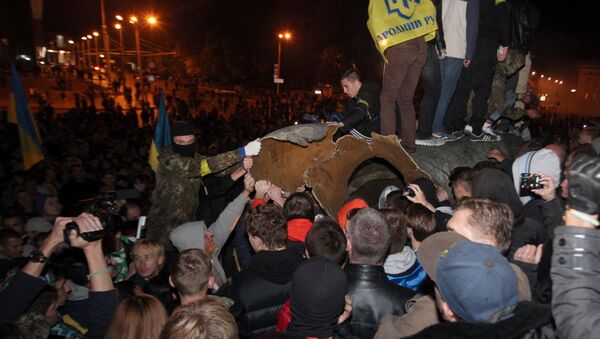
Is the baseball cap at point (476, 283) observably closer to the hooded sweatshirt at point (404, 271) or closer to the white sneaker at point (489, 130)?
the hooded sweatshirt at point (404, 271)

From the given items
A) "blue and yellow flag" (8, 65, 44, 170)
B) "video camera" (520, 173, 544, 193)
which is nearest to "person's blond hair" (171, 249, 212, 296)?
"video camera" (520, 173, 544, 193)

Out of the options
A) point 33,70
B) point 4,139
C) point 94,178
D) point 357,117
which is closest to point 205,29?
point 33,70

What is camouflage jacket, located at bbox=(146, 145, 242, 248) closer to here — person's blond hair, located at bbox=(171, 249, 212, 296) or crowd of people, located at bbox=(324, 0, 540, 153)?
crowd of people, located at bbox=(324, 0, 540, 153)

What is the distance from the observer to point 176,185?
16.5ft

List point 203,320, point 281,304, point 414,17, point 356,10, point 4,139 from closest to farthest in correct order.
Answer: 1. point 203,320
2. point 281,304
3. point 414,17
4. point 4,139
5. point 356,10

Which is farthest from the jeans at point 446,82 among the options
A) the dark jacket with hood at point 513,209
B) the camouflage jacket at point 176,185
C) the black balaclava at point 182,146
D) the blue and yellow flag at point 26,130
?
the blue and yellow flag at point 26,130

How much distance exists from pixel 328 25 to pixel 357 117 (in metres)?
36.3

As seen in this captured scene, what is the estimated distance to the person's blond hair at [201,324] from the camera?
6.57 ft

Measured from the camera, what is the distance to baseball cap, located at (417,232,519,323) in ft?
5.60

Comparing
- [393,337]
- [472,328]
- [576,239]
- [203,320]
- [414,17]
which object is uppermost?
[414,17]

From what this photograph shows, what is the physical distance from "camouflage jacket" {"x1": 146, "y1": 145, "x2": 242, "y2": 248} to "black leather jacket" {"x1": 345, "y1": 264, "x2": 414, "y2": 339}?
2488 millimetres

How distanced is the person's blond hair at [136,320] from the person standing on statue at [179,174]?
2579 millimetres

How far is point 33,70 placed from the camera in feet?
161

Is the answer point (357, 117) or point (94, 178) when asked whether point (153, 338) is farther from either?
point (94, 178)
